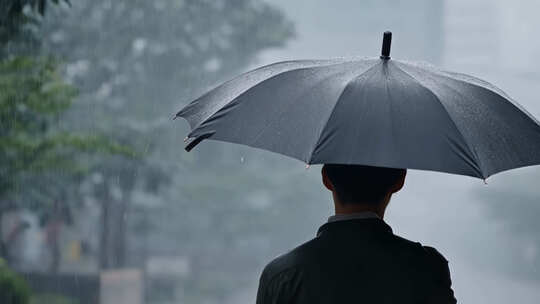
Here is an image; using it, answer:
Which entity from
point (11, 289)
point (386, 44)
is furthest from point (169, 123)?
point (386, 44)

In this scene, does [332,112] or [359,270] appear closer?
[359,270]

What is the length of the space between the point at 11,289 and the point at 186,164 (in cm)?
169

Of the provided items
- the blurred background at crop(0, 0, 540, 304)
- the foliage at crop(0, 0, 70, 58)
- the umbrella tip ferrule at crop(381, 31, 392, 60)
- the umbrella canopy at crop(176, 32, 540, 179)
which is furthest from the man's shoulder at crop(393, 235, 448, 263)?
the blurred background at crop(0, 0, 540, 304)

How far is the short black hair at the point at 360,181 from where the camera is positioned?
49.1 inches

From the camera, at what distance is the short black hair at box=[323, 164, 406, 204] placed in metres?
1.25

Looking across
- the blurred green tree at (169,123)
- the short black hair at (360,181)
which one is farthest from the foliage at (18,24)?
the short black hair at (360,181)

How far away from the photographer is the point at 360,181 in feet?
4.14

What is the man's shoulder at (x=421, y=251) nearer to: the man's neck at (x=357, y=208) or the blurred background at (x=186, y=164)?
the man's neck at (x=357, y=208)

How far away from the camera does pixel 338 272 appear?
1214 mm

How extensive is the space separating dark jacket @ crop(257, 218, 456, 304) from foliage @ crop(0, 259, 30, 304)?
415cm

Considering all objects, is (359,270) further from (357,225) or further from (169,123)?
(169,123)

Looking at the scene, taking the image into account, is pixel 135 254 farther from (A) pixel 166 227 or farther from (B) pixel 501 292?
(B) pixel 501 292

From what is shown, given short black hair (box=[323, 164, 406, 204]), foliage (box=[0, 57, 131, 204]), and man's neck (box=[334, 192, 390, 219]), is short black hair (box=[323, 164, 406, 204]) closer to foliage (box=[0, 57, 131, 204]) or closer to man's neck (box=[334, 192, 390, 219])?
man's neck (box=[334, 192, 390, 219])

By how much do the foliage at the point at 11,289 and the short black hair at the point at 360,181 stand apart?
4.16 m
